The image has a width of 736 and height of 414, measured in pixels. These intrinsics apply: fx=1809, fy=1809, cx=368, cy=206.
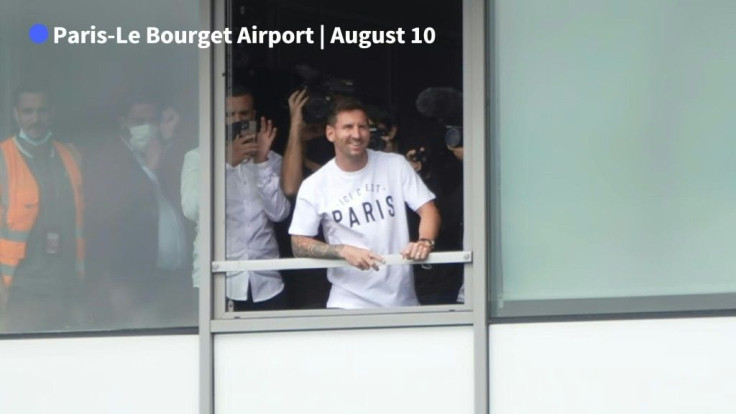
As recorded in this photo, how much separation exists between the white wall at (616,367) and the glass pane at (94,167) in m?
1.42

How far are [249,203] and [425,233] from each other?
0.77m

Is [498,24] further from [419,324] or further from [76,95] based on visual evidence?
[76,95]

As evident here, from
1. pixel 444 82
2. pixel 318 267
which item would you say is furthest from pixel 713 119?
pixel 318 267

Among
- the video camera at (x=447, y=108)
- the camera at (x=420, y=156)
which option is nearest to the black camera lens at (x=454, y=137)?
the video camera at (x=447, y=108)

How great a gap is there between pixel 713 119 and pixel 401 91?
134cm

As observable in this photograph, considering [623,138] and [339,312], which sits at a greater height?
[623,138]

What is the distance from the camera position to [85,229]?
7.83 meters

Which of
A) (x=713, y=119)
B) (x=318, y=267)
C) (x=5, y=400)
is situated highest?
(x=713, y=119)

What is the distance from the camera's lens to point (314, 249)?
25.2ft

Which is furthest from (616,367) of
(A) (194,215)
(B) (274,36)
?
(B) (274,36)

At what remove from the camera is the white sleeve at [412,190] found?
7691 millimetres

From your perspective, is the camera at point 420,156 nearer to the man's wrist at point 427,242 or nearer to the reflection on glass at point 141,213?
the man's wrist at point 427,242

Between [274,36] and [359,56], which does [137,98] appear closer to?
[274,36]

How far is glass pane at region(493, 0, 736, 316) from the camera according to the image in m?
7.74
